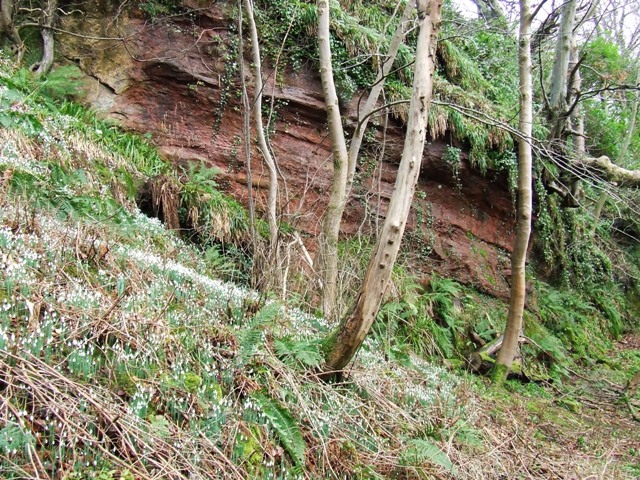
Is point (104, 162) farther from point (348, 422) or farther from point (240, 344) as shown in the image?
point (348, 422)

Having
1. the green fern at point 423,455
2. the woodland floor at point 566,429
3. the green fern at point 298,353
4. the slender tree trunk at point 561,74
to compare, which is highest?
the slender tree trunk at point 561,74

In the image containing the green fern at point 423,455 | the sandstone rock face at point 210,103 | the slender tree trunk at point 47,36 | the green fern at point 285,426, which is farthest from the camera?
the sandstone rock face at point 210,103

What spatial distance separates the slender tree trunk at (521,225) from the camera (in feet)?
26.2

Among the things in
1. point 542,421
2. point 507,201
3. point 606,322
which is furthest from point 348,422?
point 606,322

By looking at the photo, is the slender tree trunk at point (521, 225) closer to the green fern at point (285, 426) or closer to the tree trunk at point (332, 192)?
the tree trunk at point (332, 192)

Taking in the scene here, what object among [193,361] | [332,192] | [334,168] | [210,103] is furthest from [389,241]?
[210,103]

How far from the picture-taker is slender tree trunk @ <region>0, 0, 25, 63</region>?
771 centimetres

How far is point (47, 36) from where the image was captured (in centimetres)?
816

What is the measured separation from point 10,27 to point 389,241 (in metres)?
7.55

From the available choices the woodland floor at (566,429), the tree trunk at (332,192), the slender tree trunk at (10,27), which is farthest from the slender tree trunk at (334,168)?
the slender tree trunk at (10,27)

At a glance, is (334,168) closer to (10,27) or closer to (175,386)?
(175,386)

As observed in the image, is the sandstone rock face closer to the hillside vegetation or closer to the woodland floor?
the hillside vegetation

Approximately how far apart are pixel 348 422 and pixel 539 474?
2.00 m

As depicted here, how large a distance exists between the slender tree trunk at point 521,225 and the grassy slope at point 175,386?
2.22 m
